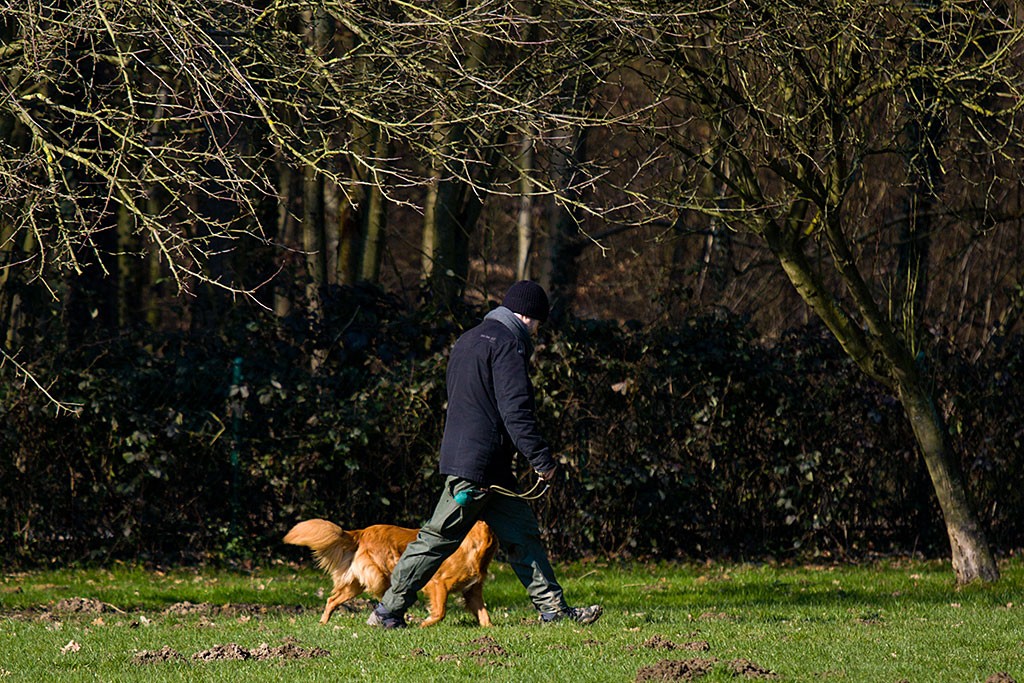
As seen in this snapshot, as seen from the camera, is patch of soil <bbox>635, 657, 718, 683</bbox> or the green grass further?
the green grass

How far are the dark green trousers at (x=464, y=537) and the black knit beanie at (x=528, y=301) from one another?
1.09 meters

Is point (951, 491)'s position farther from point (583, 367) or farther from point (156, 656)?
point (156, 656)

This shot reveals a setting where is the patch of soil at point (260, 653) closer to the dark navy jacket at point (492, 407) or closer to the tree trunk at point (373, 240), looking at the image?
the dark navy jacket at point (492, 407)

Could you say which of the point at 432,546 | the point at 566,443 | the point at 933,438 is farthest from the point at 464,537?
the point at 933,438

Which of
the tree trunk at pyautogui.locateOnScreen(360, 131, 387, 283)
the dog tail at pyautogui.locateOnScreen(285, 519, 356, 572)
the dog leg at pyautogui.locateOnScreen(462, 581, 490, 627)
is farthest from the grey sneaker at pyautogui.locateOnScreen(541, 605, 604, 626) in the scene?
Result: the tree trunk at pyautogui.locateOnScreen(360, 131, 387, 283)

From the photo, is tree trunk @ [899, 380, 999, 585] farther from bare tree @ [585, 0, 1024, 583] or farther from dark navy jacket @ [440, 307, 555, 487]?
dark navy jacket @ [440, 307, 555, 487]

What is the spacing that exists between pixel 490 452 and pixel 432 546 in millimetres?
716

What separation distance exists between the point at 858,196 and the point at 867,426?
2.54 meters

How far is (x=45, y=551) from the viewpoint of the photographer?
11.1 m

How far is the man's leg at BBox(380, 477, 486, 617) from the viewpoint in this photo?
24.4 ft

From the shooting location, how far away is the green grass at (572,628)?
6.23m

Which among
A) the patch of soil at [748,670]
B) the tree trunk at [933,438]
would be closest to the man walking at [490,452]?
the patch of soil at [748,670]

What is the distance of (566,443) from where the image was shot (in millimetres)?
11453

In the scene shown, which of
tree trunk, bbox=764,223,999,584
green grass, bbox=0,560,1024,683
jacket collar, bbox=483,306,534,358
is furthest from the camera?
tree trunk, bbox=764,223,999,584
